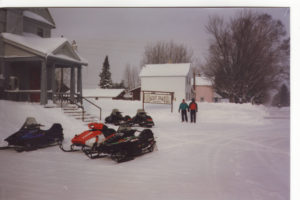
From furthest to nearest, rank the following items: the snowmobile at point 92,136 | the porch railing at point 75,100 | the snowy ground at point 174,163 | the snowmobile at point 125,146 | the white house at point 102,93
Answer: the porch railing at point 75,100 < the white house at point 102,93 < the snowmobile at point 92,136 < the snowmobile at point 125,146 < the snowy ground at point 174,163

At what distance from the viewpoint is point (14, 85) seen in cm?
390

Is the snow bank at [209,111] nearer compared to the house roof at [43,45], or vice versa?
the snow bank at [209,111]

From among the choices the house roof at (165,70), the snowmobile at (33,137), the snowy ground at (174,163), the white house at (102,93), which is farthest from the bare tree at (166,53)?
the snowmobile at (33,137)

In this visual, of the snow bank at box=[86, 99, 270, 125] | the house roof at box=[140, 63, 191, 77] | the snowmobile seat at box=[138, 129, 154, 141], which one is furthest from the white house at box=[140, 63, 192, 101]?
the snowmobile seat at box=[138, 129, 154, 141]

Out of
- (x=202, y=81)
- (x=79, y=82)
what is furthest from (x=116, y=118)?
(x=202, y=81)

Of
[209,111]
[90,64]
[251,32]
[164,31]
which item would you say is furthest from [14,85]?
[251,32]

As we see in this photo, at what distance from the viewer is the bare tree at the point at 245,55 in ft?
11.4

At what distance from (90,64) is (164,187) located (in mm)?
2243

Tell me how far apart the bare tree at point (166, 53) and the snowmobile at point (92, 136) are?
1.23 m

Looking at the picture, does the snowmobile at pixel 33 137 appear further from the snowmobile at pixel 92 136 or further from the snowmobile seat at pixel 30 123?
the snowmobile at pixel 92 136

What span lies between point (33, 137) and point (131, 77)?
1881 millimetres

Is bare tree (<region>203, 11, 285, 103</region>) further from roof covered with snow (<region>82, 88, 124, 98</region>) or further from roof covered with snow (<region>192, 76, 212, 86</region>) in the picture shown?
roof covered with snow (<region>82, 88, 124, 98</region>)
